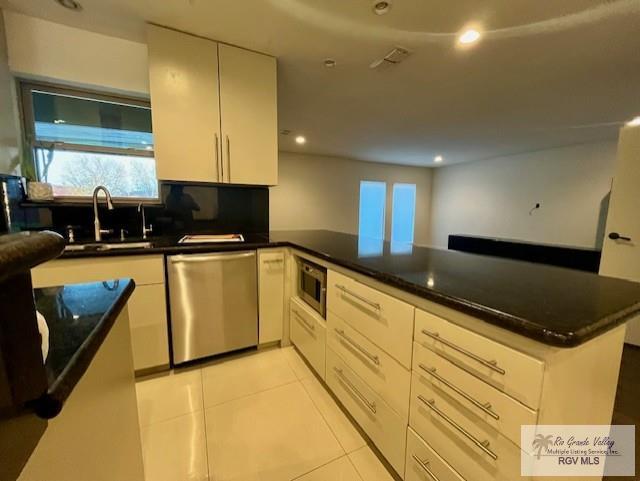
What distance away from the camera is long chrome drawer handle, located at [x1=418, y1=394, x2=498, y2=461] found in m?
0.78

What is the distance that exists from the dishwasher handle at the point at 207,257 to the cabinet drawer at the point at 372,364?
0.82 m

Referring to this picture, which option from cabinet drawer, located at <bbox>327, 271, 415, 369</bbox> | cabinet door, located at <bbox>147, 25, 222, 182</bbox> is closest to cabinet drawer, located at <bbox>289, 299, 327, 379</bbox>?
cabinet drawer, located at <bbox>327, 271, 415, 369</bbox>

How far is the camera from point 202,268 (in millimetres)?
1847

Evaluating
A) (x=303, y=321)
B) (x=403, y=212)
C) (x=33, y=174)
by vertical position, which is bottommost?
(x=303, y=321)

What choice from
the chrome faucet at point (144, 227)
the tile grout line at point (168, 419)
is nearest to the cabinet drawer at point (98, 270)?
the chrome faucet at point (144, 227)

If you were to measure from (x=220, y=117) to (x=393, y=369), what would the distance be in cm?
203

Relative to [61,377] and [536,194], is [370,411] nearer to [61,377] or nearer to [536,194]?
[61,377]

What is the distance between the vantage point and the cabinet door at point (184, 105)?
1801 mm

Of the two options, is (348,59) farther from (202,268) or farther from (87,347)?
(87,347)

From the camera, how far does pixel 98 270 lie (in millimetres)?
1600

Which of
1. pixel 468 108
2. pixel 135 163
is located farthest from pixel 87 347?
pixel 468 108

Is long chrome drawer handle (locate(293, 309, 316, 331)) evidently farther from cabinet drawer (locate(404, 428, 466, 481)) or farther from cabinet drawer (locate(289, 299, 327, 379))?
cabinet drawer (locate(404, 428, 466, 481))

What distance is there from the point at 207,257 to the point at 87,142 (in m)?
1.43

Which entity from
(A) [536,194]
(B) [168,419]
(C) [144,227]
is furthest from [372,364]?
(A) [536,194]
